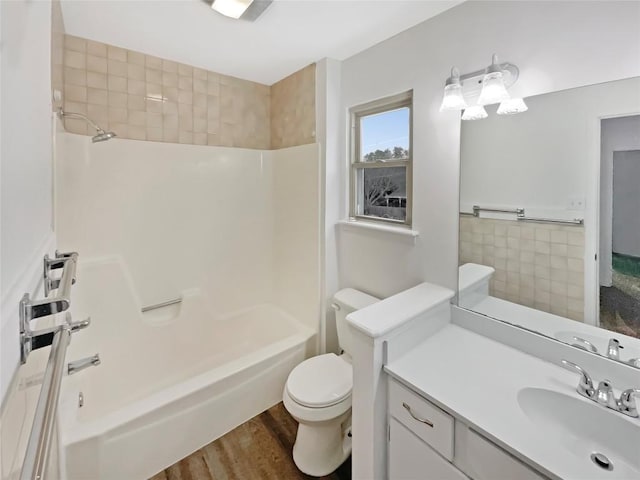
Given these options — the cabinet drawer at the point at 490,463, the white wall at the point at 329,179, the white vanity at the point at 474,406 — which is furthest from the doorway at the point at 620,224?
the white wall at the point at 329,179

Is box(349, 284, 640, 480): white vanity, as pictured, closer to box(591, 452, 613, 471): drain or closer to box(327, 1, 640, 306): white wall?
box(591, 452, 613, 471): drain

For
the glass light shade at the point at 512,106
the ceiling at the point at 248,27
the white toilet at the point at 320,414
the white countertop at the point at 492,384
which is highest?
the ceiling at the point at 248,27

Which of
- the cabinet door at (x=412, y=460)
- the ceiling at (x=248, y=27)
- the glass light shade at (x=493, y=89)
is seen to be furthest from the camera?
the ceiling at (x=248, y=27)

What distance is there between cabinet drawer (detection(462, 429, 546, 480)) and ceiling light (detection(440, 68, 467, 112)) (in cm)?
135

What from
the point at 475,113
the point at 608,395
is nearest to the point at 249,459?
the point at 608,395

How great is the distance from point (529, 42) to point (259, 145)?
6.67ft

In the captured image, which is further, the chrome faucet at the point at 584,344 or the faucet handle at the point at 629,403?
the chrome faucet at the point at 584,344

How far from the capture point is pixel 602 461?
2.89 feet

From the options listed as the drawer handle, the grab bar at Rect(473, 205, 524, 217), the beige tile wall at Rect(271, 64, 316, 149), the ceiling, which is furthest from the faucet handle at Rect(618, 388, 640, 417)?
the beige tile wall at Rect(271, 64, 316, 149)

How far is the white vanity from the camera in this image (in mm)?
910

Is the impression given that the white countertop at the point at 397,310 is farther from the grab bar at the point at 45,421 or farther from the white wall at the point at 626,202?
the grab bar at the point at 45,421

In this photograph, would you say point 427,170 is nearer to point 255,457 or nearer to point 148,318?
point 255,457

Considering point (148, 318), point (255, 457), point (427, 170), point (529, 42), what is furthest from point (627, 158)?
point (148, 318)

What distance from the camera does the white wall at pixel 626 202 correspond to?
1085mm
